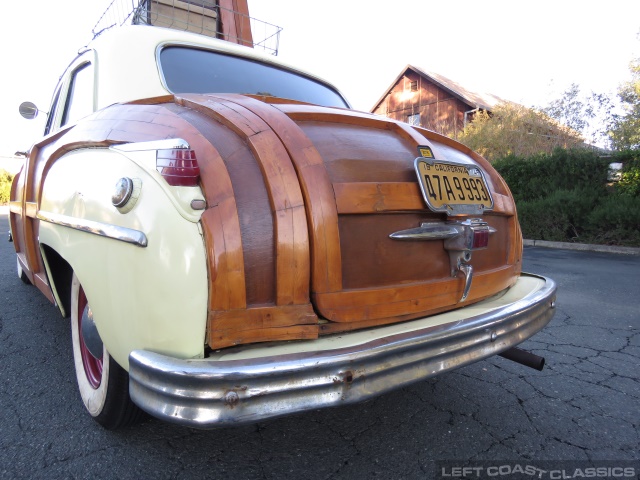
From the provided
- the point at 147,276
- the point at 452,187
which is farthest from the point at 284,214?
the point at 452,187

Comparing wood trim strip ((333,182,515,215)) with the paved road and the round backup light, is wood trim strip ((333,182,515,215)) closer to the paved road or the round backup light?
the round backup light

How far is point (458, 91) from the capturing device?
22.7m

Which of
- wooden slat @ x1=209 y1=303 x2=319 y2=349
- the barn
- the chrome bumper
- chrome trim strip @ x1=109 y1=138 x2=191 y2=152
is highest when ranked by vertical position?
the barn

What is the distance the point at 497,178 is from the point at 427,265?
0.93 meters

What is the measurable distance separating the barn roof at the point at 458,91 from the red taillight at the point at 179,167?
22214mm

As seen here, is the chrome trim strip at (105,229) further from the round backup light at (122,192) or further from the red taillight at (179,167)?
the red taillight at (179,167)

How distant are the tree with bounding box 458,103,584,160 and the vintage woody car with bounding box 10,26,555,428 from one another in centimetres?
1535

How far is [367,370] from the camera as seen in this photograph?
1226 millimetres

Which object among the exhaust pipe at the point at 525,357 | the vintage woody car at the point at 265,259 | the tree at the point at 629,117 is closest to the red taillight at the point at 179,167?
Result: the vintage woody car at the point at 265,259

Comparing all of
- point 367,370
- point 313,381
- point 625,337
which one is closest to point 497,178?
point 367,370

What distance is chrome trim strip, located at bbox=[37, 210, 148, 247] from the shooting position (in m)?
1.24

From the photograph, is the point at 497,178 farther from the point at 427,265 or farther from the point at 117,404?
the point at 117,404

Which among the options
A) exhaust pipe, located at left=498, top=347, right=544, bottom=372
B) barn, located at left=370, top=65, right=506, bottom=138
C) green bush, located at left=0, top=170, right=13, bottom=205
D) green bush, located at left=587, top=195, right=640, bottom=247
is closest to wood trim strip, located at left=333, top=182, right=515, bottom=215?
exhaust pipe, located at left=498, top=347, right=544, bottom=372

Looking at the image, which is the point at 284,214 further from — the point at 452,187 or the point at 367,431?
the point at 367,431
